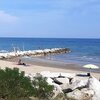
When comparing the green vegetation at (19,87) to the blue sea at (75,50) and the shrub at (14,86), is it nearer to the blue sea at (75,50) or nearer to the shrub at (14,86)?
the shrub at (14,86)

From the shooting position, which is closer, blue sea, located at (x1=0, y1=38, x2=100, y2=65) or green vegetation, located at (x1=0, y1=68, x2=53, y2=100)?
green vegetation, located at (x1=0, y1=68, x2=53, y2=100)

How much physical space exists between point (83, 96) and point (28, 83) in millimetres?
3789

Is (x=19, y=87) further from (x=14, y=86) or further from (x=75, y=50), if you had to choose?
(x=75, y=50)

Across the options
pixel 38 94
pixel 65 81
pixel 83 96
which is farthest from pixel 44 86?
pixel 65 81

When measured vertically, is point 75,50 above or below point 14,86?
below

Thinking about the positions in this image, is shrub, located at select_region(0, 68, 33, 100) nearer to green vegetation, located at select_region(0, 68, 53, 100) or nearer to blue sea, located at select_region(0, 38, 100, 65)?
green vegetation, located at select_region(0, 68, 53, 100)

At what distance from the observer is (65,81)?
1712 centimetres

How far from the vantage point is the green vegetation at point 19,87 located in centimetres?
987

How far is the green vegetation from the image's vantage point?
9.87 metres

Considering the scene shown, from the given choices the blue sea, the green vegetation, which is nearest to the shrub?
the green vegetation

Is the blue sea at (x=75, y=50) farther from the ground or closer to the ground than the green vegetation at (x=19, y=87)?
closer to the ground

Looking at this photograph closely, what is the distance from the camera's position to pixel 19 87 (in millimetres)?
10055

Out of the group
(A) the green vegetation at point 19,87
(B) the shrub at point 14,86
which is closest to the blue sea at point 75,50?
(A) the green vegetation at point 19,87

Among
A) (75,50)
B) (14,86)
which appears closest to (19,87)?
(14,86)
